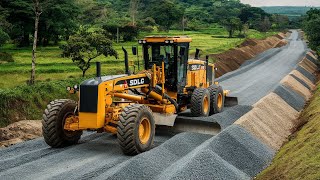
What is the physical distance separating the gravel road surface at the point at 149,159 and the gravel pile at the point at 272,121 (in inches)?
39.1

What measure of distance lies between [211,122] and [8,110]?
313 inches

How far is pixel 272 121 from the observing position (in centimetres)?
1791

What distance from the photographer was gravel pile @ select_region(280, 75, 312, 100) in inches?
1091

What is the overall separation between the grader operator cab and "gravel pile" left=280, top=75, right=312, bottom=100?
12.2 m

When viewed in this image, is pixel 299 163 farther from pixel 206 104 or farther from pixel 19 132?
pixel 19 132

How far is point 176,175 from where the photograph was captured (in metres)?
9.45

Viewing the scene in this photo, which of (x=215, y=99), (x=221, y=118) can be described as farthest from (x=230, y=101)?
(x=221, y=118)

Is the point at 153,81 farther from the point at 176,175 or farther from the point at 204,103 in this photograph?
the point at 176,175

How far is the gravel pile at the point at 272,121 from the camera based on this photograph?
15184mm

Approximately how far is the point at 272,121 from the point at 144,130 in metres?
7.82

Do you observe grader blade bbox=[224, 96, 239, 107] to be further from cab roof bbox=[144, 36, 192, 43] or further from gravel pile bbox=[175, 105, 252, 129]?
cab roof bbox=[144, 36, 192, 43]

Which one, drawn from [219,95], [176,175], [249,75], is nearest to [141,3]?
[249,75]

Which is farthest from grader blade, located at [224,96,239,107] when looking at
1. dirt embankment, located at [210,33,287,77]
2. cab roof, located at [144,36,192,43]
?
Result: dirt embankment, located at [210,33,287,77]

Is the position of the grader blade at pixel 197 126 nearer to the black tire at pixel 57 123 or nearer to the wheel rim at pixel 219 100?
the black tire at pixel 57 123
